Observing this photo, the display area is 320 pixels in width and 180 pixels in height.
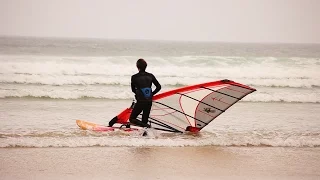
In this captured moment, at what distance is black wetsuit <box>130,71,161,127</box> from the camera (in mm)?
5895

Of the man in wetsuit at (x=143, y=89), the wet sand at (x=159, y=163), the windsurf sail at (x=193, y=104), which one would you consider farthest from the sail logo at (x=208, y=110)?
the man in wetsuit at (x=143, y=89)

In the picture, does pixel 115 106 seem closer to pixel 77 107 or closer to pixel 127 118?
pixel 77 107

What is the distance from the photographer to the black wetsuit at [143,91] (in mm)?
5895

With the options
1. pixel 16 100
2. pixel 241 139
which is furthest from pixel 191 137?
pixel 16 100

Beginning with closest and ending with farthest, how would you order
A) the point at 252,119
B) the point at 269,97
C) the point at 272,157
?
1. the point at 272,157
2. the point at 252,119
3. the point at 269,97

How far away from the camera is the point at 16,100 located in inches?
420

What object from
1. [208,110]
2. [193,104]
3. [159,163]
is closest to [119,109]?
[193,104]

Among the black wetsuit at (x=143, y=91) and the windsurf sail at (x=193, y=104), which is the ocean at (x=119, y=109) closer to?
the windsurf sail at (x=193, y=104)

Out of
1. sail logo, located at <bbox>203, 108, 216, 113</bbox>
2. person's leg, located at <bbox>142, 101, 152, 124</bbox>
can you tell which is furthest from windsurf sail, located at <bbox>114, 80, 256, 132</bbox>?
person's leg, located at <bbox>142, 101, 152, 124</bbox>

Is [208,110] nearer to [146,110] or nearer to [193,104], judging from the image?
[193,104]

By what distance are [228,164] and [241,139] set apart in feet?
4.68

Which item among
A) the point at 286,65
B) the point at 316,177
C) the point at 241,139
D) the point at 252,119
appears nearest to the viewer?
the point at 316,177

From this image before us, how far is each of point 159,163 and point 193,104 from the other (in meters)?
Result: 1.63

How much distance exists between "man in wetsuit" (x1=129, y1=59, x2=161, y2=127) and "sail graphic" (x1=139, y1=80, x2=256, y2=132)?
22 centimetres
